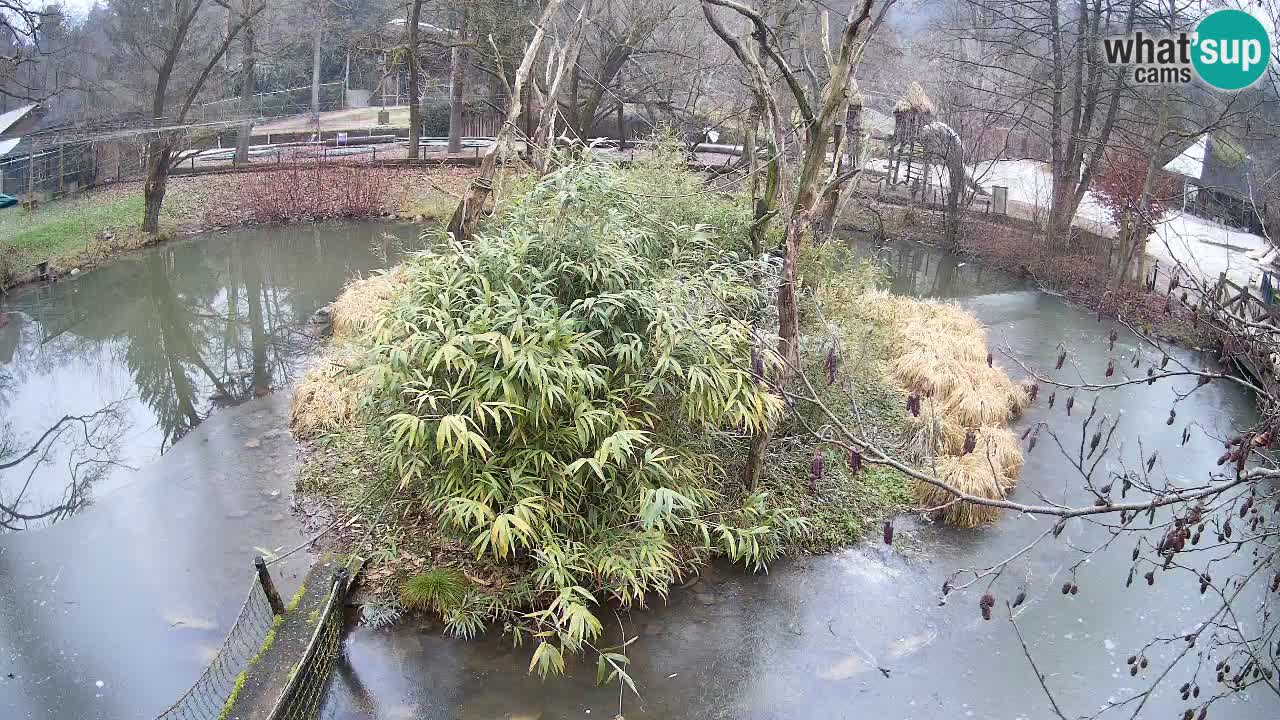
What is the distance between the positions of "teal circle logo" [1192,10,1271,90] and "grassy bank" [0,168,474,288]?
7895 mm

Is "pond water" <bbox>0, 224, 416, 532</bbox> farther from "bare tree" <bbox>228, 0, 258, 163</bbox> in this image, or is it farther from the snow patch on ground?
the snow patch on ground

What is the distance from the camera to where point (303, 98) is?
24656mm

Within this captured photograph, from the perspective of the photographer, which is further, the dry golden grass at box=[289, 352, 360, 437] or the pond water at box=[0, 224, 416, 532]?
the dry golden grass at box=[289, 352, 360, 437]

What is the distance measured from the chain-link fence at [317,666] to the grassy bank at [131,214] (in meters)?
6.48

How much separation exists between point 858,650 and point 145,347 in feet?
28.5

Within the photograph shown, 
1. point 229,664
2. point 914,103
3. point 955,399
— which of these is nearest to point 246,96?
point 914,103

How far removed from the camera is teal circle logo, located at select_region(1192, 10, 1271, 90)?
24.9ft

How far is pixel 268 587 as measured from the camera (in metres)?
4.93

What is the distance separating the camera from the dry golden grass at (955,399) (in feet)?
21.5

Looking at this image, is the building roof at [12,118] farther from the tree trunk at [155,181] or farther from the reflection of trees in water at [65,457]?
the reflection of trees in water at [65,457]

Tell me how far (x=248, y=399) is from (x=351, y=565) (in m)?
4.08

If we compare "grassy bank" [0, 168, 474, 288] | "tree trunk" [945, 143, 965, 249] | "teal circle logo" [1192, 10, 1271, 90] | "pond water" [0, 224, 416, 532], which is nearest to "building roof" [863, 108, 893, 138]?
"tree trunk" [945, 143, 965, 249]

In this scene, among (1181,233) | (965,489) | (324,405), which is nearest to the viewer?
(965,489)

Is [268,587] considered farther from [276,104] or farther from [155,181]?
[276,104]
